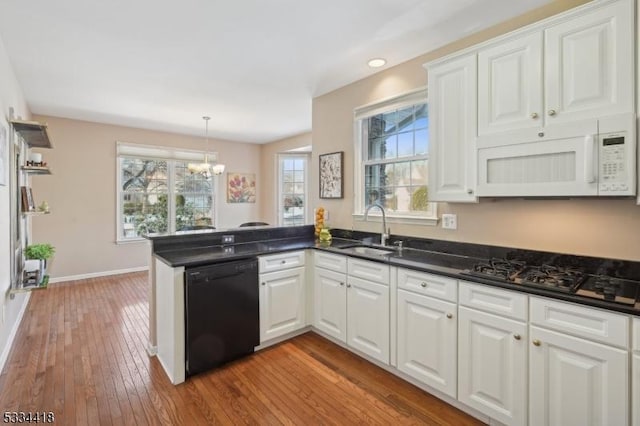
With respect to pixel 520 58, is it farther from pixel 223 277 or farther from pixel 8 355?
pixel 8 355

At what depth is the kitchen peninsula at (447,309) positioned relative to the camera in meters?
1.47

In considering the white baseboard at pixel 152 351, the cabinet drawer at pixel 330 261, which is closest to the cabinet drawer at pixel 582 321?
the cabinet drawer at pixel 330 261

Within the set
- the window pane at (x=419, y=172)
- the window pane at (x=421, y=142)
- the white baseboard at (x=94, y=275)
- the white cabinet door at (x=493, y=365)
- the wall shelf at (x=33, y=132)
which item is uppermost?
the wall shelf at (x=33, y=132)

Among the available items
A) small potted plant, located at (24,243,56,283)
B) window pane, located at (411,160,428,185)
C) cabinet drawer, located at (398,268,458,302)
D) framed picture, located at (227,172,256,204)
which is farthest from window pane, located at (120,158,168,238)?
cabinet drawer, located at (398,268,458,302)

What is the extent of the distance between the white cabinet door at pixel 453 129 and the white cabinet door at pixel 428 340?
76 cm

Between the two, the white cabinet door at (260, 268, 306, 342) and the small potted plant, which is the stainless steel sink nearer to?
the white cabinet door at (260, 268, 306, 342)

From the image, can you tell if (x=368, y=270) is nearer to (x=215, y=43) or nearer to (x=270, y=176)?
(x=215, y=43)

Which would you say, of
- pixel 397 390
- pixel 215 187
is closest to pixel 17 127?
pixel 215 187

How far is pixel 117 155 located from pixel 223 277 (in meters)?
4.33

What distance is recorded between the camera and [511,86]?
6.31ft

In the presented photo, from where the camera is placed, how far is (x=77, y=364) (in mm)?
2533

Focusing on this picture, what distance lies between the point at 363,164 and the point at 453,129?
1.24 m

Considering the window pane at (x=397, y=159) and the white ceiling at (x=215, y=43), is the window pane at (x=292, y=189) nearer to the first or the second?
the white ceiling at (x=215, y=43)

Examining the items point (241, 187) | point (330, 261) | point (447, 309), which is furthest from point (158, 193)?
point (447, 309)
